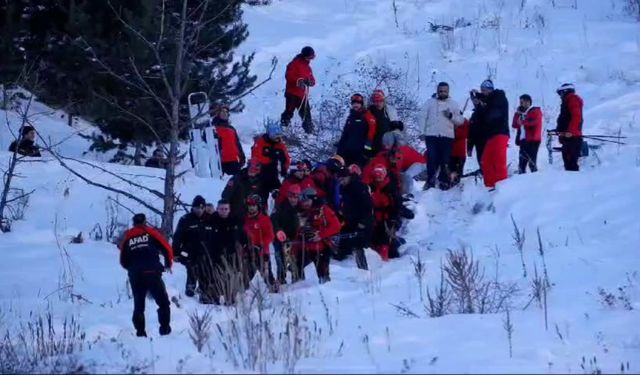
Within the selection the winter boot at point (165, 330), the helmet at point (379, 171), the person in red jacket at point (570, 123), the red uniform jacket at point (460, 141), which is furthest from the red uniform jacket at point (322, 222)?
the person in red jacket at point (570, 123)

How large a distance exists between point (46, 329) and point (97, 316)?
921 mm

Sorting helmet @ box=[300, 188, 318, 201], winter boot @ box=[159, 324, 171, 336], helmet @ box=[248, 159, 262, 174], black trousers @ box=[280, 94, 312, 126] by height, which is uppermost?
black trousers @ box=[280, 94, 312, 126]

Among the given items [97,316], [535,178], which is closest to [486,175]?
[535,178]

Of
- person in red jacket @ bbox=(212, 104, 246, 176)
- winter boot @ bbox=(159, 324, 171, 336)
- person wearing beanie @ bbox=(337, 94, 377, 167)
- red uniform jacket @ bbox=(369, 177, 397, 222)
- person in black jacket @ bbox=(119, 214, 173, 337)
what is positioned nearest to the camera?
winter boot @ bbox=(159, 324, 171, 336)

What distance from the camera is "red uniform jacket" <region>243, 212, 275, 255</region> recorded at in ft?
42.9

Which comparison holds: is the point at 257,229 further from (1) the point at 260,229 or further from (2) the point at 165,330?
(2) the point at 165,330

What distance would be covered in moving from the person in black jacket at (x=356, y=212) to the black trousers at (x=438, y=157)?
197 cm

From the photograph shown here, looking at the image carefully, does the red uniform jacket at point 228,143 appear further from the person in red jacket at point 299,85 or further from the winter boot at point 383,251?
the winter boot at point 383,251

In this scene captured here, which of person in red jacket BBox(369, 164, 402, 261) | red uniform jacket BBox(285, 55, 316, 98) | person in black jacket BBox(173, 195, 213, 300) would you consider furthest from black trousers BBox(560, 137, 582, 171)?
person in black jacket BBox(173, 195, 213, 300)

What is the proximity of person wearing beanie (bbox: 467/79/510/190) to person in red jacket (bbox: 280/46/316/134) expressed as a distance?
4483 millimetres

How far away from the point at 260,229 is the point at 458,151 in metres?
4.18

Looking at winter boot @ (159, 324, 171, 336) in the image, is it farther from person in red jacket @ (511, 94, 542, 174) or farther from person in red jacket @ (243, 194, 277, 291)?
person in red jacket @ (511, 94, 542, 174)

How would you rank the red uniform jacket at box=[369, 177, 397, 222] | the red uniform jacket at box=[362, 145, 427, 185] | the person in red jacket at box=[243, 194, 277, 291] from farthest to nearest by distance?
the red uniform jacket at box=[362, 145, 427, 185], the red uniform jacket at box=[369, 177, 397, 222], the person in red jacket at box=[243, 194, 277, 291]

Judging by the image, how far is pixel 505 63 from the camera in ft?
84.2
